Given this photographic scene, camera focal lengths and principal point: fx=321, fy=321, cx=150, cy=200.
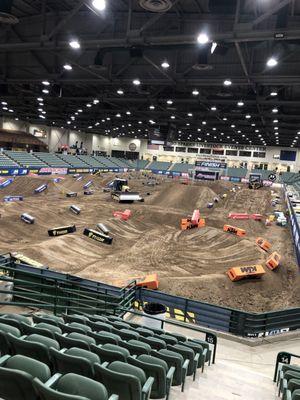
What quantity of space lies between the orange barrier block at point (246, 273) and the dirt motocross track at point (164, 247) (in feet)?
0.91

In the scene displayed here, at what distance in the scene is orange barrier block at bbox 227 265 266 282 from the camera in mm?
15242

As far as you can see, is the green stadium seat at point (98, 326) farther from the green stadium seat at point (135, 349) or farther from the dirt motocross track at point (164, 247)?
the dirt motocross track at point (164, 247)

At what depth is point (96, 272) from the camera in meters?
16.5

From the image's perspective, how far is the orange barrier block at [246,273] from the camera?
50.0 ft

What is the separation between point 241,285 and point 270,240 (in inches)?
381

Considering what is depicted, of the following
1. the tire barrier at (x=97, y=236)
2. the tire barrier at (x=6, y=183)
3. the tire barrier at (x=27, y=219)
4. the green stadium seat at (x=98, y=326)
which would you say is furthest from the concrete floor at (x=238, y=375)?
Answer: the tire barrier at (x=6, y=183)

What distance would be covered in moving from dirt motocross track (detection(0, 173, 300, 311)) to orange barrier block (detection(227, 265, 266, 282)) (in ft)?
0.91

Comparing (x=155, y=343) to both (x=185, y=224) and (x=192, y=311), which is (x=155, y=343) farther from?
(x=185, y=224)

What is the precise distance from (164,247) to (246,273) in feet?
24.5

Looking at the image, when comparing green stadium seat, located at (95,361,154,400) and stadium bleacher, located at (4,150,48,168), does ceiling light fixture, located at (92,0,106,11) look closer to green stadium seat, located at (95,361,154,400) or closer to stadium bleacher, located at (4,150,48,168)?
green stadium seat, located at (95,361,154,400)

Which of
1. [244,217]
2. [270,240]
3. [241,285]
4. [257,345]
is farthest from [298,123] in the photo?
[257,345]

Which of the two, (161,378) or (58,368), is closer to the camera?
(58,368)

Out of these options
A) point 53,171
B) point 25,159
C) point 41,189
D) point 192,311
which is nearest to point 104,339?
point 192,311

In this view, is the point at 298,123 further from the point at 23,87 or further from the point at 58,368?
the point at 58,368
